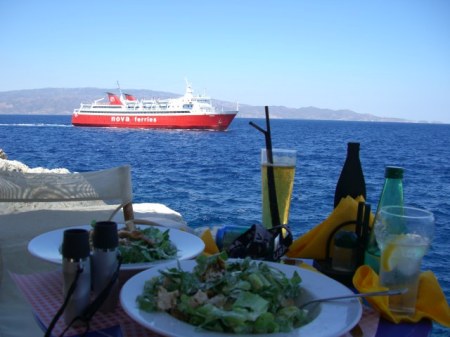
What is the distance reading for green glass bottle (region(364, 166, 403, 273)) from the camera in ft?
3.45

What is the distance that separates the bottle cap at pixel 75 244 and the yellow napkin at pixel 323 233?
0.69 metres

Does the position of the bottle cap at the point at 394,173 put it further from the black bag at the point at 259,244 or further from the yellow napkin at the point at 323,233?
the black bag at the point at 259,244

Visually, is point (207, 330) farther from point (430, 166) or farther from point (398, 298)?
point (430, 166)

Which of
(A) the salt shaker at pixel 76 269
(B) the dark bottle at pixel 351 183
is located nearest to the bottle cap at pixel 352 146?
(B) the dark bottle at pixel 351 183

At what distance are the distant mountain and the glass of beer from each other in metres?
139

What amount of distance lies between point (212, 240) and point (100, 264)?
1.58ft

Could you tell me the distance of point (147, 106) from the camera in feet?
162

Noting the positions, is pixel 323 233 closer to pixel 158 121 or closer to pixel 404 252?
pixel 404 252

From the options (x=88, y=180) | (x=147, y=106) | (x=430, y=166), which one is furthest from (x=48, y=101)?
(x=88, y=180)

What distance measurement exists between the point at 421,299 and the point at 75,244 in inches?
26.3

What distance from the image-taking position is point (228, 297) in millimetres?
766

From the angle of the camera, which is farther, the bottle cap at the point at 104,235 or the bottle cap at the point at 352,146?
the bottle cap at the point at 352,146

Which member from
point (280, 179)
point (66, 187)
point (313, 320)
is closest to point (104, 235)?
point (313, 320)

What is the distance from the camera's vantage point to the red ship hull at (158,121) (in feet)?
153
